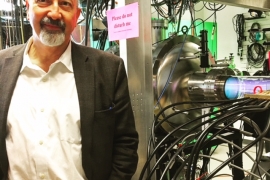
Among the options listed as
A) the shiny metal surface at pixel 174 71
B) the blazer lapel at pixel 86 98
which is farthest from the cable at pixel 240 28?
the blazer lapel at pixel 86 98

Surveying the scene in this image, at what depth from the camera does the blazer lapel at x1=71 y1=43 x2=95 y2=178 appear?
100 centimetres

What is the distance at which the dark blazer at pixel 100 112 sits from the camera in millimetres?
1014

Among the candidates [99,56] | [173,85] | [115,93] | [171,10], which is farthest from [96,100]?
[171,10]

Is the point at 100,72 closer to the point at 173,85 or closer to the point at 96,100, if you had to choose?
the point at 96,100

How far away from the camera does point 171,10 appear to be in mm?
2287

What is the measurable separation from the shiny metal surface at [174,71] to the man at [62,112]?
1.75 feet

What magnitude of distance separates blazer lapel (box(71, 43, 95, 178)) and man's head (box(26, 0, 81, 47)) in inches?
4.6

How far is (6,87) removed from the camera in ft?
3.43

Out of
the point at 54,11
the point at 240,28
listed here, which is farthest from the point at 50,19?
the point at 240,28

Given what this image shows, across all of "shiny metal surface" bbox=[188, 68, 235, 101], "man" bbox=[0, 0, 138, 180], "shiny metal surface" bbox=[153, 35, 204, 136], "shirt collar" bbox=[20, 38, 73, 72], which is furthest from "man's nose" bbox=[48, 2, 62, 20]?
"shiny metal surface" bbox=[188, 68, 235, 101]

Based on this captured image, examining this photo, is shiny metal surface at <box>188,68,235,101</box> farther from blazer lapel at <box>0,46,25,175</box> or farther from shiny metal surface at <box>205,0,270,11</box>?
blazer lapel at <box>0,46,25,175</box>

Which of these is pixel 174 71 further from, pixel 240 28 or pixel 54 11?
pixel 240 28

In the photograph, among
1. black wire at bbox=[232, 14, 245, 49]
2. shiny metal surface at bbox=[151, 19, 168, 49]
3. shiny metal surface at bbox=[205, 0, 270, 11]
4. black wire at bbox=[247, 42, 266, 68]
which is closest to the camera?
shiny metal surface at bbox=[205, 0, 270, 11]

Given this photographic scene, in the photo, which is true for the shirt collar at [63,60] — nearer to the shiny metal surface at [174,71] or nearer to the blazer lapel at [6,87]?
the blazer lapel at [6,87]
